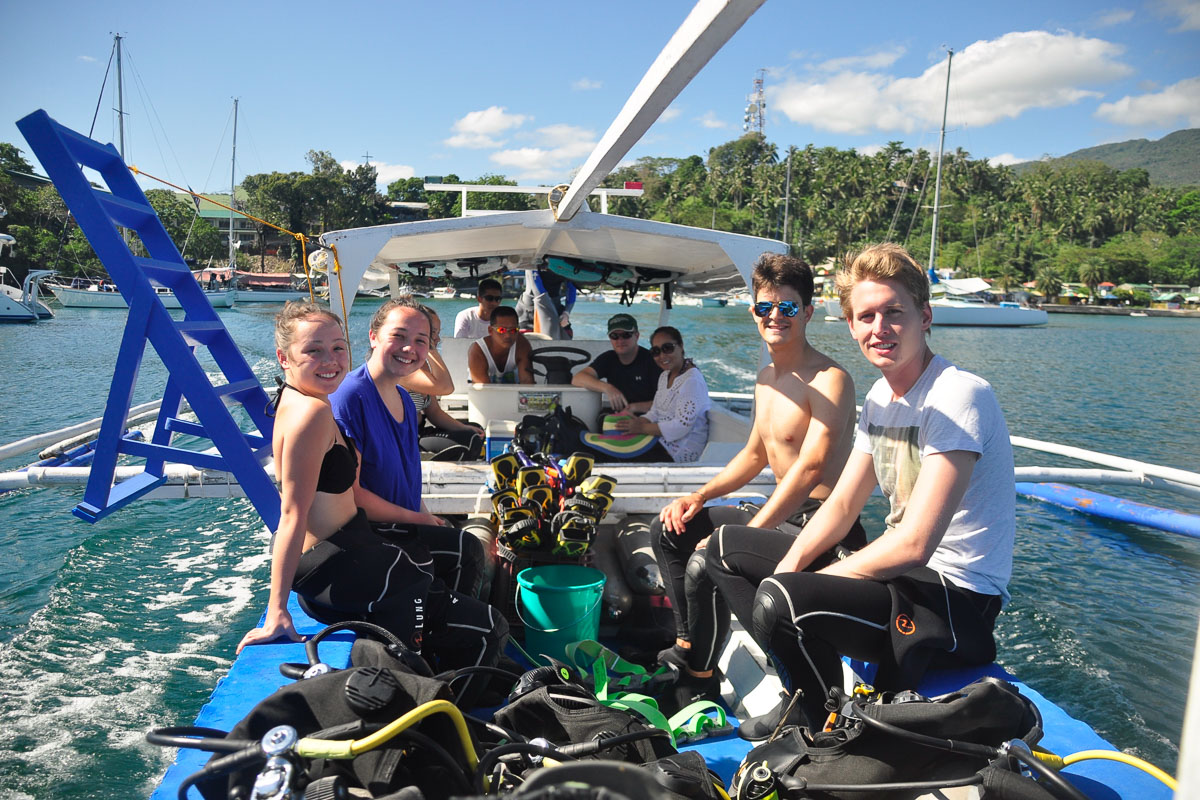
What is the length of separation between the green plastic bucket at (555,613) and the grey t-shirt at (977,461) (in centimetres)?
168

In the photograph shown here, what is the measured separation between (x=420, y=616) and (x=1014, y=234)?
3625 inches

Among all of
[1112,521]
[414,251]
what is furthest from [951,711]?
[1112,521]

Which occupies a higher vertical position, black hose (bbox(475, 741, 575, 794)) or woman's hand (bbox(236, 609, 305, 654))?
black hose (bbox(475, 741, 575, 794))

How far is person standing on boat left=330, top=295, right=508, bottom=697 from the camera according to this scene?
2.92 m

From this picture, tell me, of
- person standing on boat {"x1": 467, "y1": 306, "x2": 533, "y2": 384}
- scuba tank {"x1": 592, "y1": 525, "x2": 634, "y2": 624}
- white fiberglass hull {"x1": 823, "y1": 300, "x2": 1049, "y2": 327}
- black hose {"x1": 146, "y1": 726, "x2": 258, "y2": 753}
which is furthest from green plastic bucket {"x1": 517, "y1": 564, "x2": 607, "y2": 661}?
white fiberglass hull {"x1": 823, "y1": 300, "x2": 1049, "y2": 327}

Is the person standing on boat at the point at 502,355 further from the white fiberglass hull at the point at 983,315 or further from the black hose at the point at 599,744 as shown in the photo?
the white fiberglass hull at the point at 983,315

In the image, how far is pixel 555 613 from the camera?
3566 millimetres

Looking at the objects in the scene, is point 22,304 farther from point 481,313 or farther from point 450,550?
point 450,550

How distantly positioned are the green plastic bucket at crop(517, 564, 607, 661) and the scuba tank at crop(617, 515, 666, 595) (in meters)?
0.44

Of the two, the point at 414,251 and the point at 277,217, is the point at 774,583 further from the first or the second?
the point at 277,217

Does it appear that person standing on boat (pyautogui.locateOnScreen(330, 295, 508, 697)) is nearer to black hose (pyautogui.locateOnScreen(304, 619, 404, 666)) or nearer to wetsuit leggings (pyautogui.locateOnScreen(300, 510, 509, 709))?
wetsuit leggings (pyautogui.locateOnScreen(300, 510, 509, 709))

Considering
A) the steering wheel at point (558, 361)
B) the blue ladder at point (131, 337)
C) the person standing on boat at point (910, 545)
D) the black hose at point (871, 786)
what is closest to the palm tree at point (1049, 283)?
the steering wheel at point (558, 361)

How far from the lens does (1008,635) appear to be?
608 centimetres

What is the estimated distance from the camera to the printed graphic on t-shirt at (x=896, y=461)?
8.05 feet
